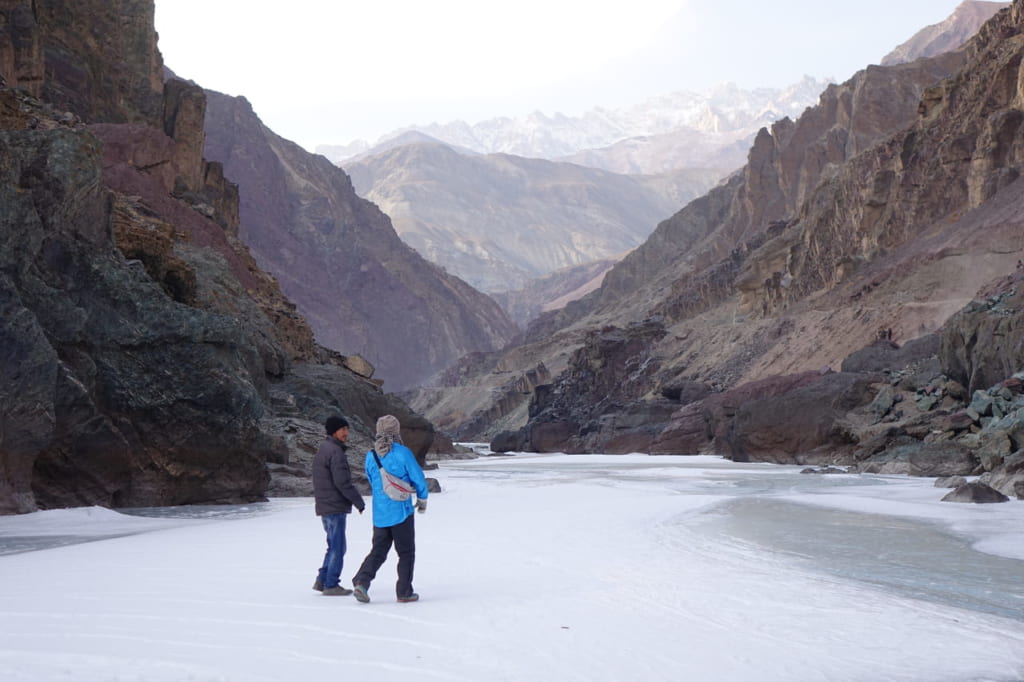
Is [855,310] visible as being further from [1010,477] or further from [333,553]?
[333,553]

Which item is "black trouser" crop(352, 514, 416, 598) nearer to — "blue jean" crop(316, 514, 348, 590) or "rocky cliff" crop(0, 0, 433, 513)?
"blue jean" crop(316, 514, 348, 590)

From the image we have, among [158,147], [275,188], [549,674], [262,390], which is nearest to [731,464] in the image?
[262,390]

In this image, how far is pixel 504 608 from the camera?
6.95 meters

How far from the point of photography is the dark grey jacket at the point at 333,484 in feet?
25.0

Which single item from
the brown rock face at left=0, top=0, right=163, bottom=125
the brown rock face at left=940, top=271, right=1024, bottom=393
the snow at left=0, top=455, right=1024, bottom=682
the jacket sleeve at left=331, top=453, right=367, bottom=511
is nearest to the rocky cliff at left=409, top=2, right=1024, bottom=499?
the brown rock face at left=940, top=271, right=1024, bottom=393

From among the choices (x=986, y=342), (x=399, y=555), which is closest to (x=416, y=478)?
(x=399, y=555)

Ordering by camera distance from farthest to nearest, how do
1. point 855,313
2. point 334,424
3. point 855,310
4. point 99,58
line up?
point 855,310
point 855,313
point 99,58
point 334,424

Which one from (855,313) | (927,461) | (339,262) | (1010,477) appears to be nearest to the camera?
(1010,477)

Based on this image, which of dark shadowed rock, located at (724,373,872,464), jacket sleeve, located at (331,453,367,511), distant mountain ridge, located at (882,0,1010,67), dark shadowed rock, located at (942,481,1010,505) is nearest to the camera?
jacket sleeve, located at (331,453,367,511)

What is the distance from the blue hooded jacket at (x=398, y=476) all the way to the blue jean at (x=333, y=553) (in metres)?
0.41

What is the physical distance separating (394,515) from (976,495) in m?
11.9

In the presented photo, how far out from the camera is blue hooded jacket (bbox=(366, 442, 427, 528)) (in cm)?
718

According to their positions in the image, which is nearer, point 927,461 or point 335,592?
point 335,592

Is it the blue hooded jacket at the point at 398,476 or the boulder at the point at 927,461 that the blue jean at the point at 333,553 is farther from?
the boulder at the point at 927,461
